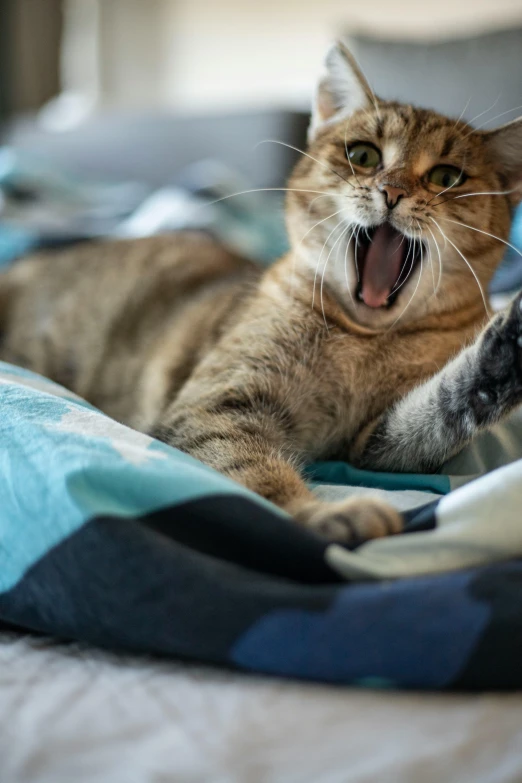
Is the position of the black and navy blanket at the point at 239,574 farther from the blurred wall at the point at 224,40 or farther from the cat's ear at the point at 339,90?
the blurred wall at the point at 224,40

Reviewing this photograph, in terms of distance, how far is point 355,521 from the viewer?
0.75m

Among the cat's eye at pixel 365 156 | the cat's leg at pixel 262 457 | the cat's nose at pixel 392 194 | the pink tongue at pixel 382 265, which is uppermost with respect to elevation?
the cat's eye at pixel 365 156

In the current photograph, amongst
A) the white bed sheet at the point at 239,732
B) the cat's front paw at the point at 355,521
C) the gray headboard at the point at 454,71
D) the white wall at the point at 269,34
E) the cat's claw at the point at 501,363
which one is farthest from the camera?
the white wall at the point at 269,34

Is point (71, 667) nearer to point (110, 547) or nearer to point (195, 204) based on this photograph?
point (110, 547)

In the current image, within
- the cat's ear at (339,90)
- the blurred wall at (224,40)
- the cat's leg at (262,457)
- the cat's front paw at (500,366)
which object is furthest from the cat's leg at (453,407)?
the blurred wall at (224,40)

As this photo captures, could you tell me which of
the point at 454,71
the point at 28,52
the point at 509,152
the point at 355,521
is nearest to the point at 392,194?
the point at 509,152

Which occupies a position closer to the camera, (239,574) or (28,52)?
(239,574)

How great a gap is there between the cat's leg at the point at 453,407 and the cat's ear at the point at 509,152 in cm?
37

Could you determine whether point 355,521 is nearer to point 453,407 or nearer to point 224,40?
point 453,407

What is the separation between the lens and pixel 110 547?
0.65 meters

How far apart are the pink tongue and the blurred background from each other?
1.37 ft

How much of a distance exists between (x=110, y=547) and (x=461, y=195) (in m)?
0.80

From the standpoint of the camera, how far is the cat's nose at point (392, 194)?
105 centimetres

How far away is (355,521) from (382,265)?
22.4 inches
